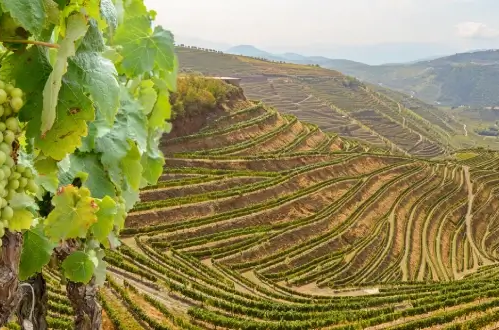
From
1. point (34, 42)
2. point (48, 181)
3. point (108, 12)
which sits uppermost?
point (108, 12)

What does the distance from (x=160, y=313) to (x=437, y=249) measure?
5172 centimetres

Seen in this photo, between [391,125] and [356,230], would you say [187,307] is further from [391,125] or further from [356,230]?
[391,125]

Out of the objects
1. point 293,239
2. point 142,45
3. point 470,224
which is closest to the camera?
point 142,45

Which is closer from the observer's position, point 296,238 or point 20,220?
point 20,220

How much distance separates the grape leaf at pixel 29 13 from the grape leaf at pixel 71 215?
1.18 m

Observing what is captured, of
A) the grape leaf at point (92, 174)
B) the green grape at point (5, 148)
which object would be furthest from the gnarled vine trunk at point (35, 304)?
the green grape at point (5, 148)

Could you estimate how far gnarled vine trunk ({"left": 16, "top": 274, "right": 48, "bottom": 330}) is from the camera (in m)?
3.62

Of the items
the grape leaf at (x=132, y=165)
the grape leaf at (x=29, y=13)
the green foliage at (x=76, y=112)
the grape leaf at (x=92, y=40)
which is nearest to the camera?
the grape leaf at (x=29, y=13)

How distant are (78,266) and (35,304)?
0.59 meters

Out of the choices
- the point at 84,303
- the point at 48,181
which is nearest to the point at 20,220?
the point at 48,181

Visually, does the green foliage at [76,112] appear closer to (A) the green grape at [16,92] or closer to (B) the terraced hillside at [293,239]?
(A) the green grape at [16,92]

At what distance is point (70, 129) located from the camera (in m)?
2.43

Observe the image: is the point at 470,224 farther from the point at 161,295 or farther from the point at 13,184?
the point at 13,184

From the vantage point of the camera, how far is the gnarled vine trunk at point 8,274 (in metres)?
2.46
